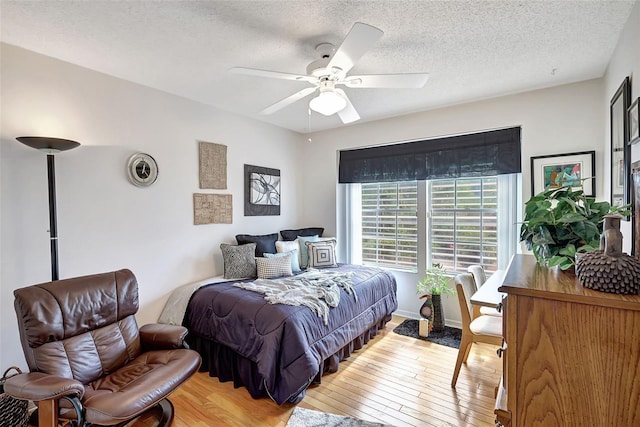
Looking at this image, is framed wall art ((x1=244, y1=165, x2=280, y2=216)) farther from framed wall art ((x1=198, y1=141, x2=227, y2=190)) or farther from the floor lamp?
the floor lamp

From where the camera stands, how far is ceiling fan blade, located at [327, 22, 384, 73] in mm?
1515

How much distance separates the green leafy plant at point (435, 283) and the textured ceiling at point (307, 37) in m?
2.06

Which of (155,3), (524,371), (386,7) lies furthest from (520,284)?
(155,3)

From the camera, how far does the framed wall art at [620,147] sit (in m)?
1.79

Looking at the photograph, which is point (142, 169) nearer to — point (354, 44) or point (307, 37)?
point (307, 37)

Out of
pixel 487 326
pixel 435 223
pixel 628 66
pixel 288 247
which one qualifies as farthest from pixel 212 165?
pixel 628 66

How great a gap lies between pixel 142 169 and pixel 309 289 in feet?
6.39

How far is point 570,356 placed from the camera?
831 millimetres

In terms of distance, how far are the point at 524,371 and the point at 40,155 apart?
10.5 ft

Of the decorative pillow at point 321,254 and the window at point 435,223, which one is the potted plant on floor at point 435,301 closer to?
the window at point 435,223

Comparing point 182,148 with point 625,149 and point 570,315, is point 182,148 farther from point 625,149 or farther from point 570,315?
point 625,149

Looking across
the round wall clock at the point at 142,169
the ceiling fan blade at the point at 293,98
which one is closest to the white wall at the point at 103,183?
the round wall clock at the point at 142,169

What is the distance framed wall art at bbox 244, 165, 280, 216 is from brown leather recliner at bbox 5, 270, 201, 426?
70.8 inches

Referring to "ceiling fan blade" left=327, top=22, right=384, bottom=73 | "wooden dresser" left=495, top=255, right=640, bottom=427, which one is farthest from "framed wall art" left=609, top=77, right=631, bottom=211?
"ceiling fan blade" left=327, top=22, right=384, bottom=73
